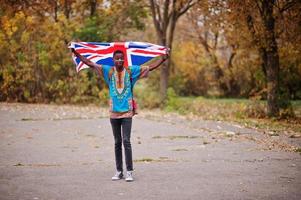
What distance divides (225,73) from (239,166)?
33264mm

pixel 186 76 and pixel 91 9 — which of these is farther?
pixel 186 76

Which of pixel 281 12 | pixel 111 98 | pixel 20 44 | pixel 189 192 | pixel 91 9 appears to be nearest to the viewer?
pixel 189 192

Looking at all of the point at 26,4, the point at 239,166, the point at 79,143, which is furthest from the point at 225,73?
the point at 239,166

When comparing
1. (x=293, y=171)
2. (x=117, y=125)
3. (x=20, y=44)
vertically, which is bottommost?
(x=293, y=171)

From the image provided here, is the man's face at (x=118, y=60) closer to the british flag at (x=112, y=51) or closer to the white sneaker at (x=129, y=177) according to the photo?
the british flag at (x=112, y=51)

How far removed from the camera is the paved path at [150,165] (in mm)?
8195

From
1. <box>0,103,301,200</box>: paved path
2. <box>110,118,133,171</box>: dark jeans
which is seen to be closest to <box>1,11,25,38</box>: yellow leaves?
<box>0,103,301,200</box>: paved path

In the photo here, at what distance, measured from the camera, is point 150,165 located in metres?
10.7

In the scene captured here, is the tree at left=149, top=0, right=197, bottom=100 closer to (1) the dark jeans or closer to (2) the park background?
(2) the park background

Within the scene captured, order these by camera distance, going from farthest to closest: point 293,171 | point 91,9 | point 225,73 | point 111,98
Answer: point 225,73 < point 91,9 < point 293,171 < point 111,98

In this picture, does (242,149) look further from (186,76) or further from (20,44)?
(186,76)

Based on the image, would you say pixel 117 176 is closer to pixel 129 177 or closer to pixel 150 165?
pixel 129 177

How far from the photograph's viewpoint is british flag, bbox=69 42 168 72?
420 inches

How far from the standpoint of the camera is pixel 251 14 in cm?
2286
